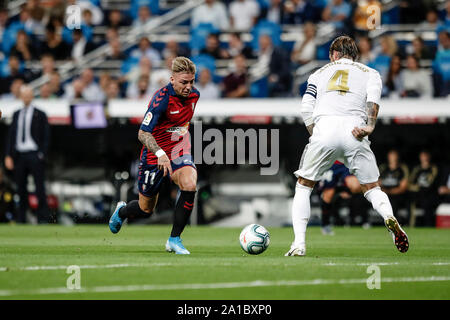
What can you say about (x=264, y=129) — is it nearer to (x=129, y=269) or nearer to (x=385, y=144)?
(x=385, y=144)

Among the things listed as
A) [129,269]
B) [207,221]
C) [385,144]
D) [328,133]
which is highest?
[328,133]

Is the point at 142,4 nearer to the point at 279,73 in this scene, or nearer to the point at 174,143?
the point at 279,73

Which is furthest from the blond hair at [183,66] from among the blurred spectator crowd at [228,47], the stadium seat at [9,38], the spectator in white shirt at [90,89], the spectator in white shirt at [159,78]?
the stadium seat at [9,38]

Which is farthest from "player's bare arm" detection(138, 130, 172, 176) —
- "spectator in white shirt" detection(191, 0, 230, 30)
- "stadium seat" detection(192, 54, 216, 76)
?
"spectator in white shirt" detection(191, 0, 230, 30)

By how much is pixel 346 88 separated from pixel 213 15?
13203mm

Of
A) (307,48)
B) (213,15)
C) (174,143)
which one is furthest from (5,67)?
(174,143)

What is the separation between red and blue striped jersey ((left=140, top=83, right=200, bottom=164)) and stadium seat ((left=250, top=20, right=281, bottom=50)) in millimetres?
10814

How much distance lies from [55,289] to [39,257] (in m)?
2.70

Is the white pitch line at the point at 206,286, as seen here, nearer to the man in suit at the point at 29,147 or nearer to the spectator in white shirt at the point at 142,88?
the man in suit at the point at 29,147

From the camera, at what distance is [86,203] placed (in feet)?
64.8

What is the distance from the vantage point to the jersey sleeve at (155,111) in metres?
9.85

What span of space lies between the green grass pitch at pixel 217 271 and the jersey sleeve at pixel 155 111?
4.60 ft

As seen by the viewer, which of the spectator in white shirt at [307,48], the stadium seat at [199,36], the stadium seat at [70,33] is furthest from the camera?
the stadium seat at [70,33]
